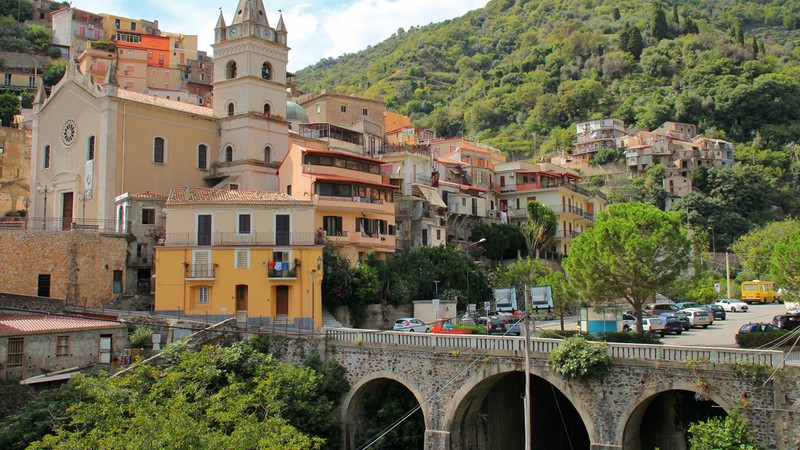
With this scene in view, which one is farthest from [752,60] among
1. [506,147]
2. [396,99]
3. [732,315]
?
[732,315]

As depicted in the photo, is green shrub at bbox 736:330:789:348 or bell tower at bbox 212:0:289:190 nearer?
green shrub at bbox 736:330:789:348

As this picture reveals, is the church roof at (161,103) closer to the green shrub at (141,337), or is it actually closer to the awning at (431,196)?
the awning at (431,196)

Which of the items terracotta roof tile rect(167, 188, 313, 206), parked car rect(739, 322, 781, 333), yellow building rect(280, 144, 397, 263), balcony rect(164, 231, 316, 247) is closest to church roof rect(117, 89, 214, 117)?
yellow building rect(280, 144, 397, 263)

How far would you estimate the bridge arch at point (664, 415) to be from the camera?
2734 centimetres

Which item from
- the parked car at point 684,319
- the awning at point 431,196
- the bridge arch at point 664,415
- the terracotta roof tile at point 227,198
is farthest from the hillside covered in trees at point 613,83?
the bridge arch at point 664,415

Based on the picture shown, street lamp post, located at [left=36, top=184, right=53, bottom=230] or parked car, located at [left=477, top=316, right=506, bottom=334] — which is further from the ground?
Result: street lamp post, located at [left=36, top=184, right=53, bottom=230]

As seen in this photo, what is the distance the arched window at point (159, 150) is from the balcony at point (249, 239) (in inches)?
512

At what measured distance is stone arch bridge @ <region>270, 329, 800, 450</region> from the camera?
25.3 meters

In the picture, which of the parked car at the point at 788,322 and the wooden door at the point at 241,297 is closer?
the parked car at the point at 788,322

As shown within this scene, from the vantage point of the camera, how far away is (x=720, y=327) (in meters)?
45.4

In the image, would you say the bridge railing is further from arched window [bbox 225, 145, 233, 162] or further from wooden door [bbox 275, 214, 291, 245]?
arched window [bbox 225, 145, 233, 162]

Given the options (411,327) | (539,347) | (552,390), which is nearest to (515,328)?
(552,390)

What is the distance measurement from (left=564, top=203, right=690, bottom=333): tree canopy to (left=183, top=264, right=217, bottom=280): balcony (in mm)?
18417

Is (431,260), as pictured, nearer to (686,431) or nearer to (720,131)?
(686,431)
